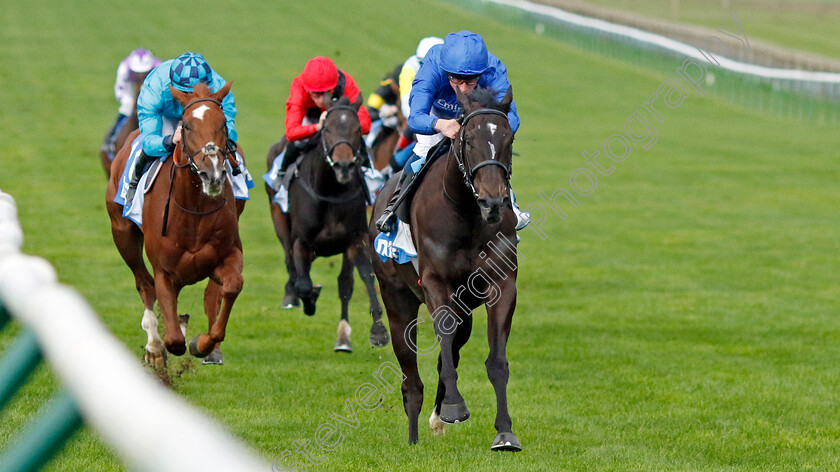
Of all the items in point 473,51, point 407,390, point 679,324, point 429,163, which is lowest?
point 679,324

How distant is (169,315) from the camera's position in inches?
287

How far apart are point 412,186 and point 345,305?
3334 mm

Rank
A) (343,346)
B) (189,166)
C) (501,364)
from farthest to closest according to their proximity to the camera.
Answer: (343,346), (189,166), (501,364)

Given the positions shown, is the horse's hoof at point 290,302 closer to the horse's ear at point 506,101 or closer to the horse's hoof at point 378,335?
the horse's hoof at point 378,335

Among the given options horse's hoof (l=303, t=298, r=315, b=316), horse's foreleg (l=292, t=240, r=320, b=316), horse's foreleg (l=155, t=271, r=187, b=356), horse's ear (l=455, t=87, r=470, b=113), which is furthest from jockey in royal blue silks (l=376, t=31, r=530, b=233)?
horse's hoof (l=303, t=298, r=315, b=316)

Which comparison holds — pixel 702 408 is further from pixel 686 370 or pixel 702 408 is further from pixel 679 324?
pixel 679 324

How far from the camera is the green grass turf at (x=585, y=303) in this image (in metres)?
6.77

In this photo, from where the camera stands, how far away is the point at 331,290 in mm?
12609

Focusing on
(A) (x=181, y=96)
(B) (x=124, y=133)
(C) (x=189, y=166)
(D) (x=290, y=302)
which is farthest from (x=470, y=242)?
(B) (x=124, y=133)

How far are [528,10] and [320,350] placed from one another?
3645 centimetres

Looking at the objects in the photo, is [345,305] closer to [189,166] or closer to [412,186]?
[189,166]

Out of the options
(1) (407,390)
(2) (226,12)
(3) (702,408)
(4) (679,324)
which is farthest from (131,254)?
(2) (226,12)

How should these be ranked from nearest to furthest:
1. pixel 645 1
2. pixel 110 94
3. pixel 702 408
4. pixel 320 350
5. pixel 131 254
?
pixel 702 408 < pixel 131 254 < pixel 320 350 < pixel 110 94 < pixel 645 1

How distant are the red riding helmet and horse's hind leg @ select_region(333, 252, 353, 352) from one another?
4.63 feet
